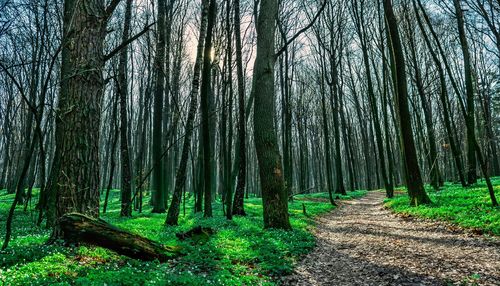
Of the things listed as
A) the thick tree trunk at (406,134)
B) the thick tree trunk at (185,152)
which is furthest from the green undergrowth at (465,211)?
A: the thick tree trunk at (185,152)

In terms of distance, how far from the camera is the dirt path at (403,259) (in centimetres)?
527

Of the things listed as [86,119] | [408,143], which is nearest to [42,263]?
[86,119]

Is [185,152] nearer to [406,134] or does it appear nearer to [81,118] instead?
[81,118]

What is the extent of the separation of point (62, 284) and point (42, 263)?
1.17 metres

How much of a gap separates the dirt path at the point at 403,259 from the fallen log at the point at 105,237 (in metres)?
2.71

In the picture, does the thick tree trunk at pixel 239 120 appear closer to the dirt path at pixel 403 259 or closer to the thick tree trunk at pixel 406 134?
the dirt path at pixel 403 259

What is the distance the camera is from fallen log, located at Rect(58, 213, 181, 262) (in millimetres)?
5266

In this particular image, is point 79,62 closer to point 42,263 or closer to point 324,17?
point 42,263

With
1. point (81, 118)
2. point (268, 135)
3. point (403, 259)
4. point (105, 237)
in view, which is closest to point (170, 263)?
point (105, 237)

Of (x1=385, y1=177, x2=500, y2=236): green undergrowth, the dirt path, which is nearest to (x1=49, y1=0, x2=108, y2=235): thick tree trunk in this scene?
the dirt path

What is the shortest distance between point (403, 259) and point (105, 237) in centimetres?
610

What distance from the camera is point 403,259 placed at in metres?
6.48

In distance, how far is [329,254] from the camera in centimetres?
742

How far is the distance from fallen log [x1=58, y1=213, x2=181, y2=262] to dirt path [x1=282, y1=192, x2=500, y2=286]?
271cm
